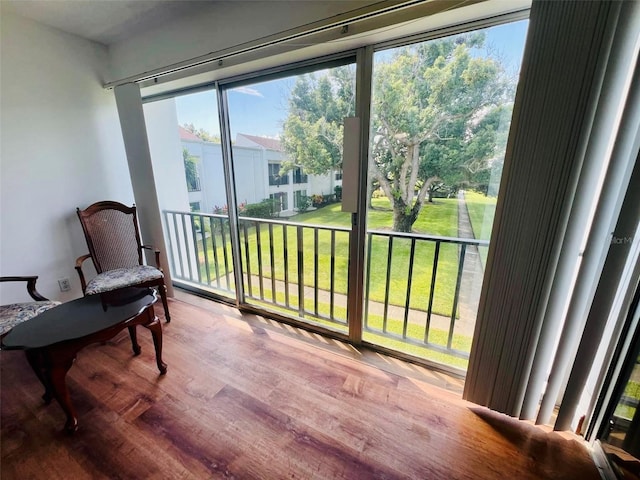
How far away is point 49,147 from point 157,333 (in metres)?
1.86

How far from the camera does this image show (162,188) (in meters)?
2.73

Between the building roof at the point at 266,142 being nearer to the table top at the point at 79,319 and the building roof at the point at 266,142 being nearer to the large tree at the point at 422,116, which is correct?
the large tree at the point at 422,116

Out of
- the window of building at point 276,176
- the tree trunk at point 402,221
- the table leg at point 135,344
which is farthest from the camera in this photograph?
the window of building at point 276,176

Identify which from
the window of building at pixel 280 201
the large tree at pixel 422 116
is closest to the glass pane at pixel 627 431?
the large tree at pixel 422 116

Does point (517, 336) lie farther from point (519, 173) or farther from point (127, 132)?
point (127, 132)

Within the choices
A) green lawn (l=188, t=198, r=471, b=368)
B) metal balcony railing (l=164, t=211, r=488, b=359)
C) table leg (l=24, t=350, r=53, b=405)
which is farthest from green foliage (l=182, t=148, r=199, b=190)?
table leg (l=24, t=350, r=53, b=405)

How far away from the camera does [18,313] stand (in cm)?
154

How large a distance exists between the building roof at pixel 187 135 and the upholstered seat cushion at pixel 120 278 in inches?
50.8

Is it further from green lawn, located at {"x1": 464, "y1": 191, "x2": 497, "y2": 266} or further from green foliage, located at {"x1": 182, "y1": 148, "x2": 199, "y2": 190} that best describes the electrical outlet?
green lawn, located at {"x1": 464, "y1": 191, "x2": 497, "y2": 266}

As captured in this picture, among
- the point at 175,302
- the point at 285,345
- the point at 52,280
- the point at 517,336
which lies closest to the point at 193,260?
the point at 175,302

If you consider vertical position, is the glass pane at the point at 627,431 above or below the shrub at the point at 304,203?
below

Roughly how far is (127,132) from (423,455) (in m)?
A: 3.23

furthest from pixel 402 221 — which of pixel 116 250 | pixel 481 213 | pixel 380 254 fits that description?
pixel 116 250

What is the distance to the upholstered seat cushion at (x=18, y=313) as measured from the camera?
1.44m
